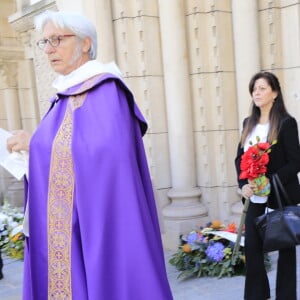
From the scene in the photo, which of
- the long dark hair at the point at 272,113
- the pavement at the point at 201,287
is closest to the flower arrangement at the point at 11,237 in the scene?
the pavement at the point at 201,287

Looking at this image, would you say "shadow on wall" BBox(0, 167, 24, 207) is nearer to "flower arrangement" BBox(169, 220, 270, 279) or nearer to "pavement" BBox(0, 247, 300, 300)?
"pavement" BBox(0, 247, 300, 300)

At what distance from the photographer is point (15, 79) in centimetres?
796

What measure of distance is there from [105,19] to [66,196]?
125 inches

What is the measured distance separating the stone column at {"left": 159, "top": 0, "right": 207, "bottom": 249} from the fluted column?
21.9 inches

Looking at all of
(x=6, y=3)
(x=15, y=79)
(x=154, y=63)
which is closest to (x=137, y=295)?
(x=154, y=63)

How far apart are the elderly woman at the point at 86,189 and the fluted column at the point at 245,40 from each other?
8.28 ft

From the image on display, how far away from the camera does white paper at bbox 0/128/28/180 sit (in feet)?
6.07

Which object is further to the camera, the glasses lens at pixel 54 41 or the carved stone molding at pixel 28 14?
the carved stone molding at pixel 28 14

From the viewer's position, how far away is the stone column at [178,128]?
4355mm

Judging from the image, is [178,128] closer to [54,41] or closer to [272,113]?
[272,113]

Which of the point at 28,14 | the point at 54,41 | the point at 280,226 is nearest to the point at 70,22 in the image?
the point at 54,41

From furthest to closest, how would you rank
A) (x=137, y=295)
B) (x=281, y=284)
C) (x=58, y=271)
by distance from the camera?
1. (x=281, y=284)
2. (x=58, y=271)
3. (x=137, y=295)

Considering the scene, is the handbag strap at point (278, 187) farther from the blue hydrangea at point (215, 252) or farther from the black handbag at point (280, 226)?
the blue hydrangea at point (215, 252)

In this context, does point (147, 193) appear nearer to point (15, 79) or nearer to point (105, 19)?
point (105, 19)
